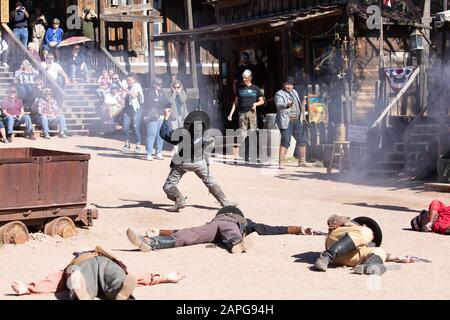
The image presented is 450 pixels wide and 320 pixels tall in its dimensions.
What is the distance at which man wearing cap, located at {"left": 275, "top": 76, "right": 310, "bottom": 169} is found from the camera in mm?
18781

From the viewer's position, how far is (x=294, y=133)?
63.0ft

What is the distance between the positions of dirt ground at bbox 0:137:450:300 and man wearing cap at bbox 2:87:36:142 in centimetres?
317

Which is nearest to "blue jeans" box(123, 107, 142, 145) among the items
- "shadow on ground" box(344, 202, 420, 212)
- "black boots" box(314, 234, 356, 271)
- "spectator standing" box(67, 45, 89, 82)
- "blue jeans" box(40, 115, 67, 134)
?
"blue jeans" box(40, 115, 67, 134)

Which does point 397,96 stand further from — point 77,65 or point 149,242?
point 77,65

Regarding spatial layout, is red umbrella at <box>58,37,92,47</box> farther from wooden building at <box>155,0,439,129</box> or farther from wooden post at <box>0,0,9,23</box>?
wooden building at <box>155,0,439,129</box>

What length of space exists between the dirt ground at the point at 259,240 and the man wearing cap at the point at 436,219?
150mm

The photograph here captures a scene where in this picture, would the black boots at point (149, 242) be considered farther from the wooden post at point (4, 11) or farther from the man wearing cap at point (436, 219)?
the wooden post at point (4, 11)

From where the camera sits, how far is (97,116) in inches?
932

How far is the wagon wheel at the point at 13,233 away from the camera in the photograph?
10.5 meters

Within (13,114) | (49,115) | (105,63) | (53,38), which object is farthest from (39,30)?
(13,114)

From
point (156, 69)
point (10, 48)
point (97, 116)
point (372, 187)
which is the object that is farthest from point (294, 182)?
point (156, 69)

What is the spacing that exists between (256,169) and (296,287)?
10.1m

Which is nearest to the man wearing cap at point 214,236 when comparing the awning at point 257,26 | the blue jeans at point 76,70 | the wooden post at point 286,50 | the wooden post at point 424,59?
the wooden post at point 424,59
